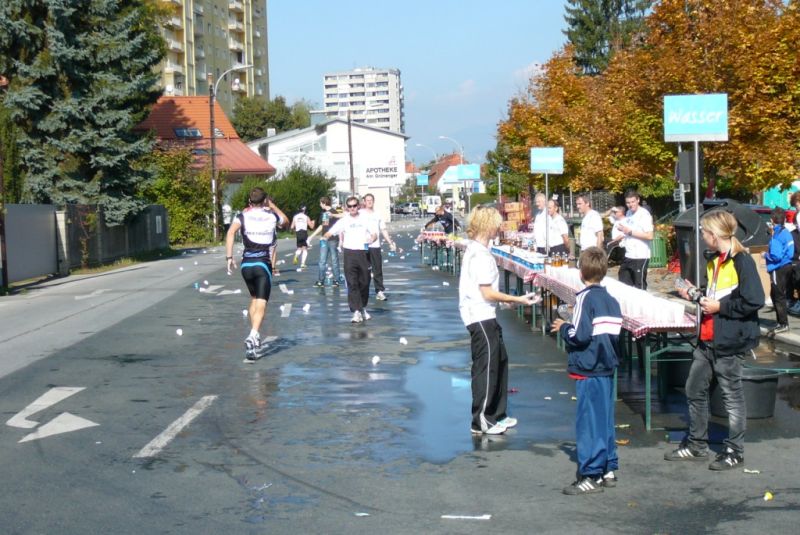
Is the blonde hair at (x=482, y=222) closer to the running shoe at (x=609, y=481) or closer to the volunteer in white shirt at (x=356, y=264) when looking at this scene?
the running shoe at (x=609, y=481)

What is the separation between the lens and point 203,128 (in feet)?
249

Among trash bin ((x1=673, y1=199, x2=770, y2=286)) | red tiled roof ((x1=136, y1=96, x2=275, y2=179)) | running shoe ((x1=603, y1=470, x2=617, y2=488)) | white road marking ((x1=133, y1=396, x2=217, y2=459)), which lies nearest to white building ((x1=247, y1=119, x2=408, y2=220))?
red tiled roof ((x1=136, y1=96, x2=275, y2=179))

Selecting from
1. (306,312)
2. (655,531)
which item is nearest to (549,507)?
(655,531)

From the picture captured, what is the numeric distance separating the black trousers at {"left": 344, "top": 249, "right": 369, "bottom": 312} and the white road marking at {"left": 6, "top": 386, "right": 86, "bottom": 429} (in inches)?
227

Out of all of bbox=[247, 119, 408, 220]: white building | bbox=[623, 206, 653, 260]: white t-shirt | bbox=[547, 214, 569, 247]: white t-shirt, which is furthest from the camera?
bbox=[247, 119, 408, 220]: white building

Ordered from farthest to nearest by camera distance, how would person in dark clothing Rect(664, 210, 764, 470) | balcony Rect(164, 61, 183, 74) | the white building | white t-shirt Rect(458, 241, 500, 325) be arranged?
the white building, balcony Rect(164, 61, 183, 74), white t-shirt Rect(458, 241, 500, 325), person in dark clothing Rect(664, 210, 764, 470)

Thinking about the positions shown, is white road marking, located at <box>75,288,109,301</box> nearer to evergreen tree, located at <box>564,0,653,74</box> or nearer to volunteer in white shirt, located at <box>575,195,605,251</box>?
volunteer in white shirt, located at <box>575,195,605,251</box>

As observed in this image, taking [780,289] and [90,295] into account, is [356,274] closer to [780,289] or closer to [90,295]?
[780,289]

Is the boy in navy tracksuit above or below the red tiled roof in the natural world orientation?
below

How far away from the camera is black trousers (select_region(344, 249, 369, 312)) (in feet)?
52.5

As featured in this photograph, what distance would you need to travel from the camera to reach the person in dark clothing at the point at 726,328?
7.10 m

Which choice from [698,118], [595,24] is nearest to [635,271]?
[698,118]

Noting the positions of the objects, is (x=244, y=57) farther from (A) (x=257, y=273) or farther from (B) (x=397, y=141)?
(A) (x=257, y=273)

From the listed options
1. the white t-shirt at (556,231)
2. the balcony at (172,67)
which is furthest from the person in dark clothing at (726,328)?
the balcony at (172,67)
